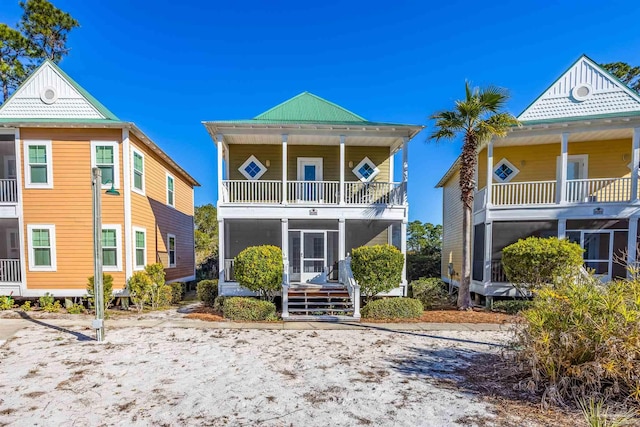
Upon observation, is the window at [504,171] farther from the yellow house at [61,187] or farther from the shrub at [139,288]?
the yellow house at [61,187]

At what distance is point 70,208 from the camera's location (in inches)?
409

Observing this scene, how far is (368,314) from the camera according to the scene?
30.0 ft

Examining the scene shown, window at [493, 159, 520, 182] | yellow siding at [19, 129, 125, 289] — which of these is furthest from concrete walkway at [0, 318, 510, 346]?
window at [493, 159, 520, 182]

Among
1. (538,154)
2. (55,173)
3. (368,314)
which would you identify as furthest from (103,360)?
(538,154)

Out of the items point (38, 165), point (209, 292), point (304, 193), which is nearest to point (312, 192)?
point (304, 193)

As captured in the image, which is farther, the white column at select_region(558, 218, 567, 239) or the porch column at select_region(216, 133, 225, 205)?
the porch column at select_region(216, 133, 225, 205)

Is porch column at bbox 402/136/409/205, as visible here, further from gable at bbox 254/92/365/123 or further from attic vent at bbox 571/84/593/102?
attic vent at bbox 571/84/593/102

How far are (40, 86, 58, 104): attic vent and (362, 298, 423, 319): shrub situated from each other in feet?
42.3

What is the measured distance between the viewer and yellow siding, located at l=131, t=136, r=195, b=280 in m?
11.6

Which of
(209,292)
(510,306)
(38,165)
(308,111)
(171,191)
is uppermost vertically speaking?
(308,111)

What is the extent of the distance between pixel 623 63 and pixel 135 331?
28377 mm

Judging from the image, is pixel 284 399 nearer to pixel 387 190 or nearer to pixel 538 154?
pixel 387 190

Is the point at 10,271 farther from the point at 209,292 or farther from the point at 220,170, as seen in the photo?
the point at 220,170

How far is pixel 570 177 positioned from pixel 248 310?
13389 mm
